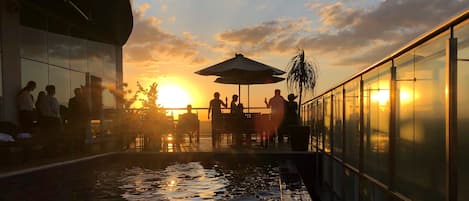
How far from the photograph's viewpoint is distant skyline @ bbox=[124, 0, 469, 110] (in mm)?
11336

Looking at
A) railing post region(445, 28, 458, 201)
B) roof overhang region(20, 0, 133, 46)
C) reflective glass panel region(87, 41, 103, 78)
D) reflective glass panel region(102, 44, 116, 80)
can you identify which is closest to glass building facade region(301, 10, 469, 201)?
railing post region(445, 28, 458, 201)

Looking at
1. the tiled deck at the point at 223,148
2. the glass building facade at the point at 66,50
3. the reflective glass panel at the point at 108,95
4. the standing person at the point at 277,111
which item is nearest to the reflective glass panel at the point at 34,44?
the glass building facade at the point at 66,50

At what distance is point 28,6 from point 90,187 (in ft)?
19.1

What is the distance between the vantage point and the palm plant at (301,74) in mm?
15828

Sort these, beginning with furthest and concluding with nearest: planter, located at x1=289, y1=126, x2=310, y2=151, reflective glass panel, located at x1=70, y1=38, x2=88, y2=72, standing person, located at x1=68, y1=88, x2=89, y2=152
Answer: reflective glass panel, located at x1=70, y1=38, x2=88, y2=72 → standing person, located at x1=68, y1=88, x2=89, y2=152 → planter, located at x1=289, y1=126, x2=310, y2=151

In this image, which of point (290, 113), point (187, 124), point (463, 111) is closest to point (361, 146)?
point (463, 111)

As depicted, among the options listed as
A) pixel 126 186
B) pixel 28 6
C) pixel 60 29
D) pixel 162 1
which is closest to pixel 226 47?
pixel 162 1

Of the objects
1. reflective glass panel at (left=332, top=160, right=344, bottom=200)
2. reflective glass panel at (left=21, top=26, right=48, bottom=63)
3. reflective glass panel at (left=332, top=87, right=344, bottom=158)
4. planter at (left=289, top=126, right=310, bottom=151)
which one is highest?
reflective glass panel at (left=21, top=26, right=48, bottom=63)

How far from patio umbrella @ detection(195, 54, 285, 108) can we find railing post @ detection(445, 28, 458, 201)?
24.9ft

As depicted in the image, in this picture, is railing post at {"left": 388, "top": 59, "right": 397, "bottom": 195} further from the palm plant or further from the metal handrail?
the palm plant

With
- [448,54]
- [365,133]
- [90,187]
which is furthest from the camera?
[90,187]

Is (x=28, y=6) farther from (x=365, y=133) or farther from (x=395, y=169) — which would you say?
(x=395, y=169)

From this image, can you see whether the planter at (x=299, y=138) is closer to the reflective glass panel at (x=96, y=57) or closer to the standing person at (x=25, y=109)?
the standing person at (x=25, y=109)

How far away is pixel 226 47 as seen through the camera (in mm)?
17844
